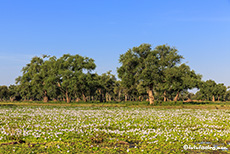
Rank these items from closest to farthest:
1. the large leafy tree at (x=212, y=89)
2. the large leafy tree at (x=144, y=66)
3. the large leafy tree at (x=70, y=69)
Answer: the large leafy tree at (x=144, y=66) < the large leafy tree at (x=70, y=69) < the large leafy tree at (x=212, y=89)

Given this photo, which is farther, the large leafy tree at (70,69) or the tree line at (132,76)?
the large leafy tree at (70,69)

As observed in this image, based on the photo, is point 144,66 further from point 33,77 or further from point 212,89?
point 212,89

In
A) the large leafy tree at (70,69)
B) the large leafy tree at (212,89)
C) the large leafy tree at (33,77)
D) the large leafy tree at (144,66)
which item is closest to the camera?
the large leafy tree at (144,66)

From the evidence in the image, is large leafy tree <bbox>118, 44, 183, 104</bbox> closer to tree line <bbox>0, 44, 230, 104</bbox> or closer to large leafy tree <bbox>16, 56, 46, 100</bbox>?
tree line <bbox>0, 44, 230, 104</bbox>

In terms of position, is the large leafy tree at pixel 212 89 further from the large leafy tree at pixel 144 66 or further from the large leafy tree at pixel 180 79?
the large leafy tree at pixel 144 66

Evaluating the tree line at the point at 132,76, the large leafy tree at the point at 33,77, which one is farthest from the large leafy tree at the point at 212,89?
the large leafy tree at the point at 33,77

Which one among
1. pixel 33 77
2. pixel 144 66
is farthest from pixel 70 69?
pixel 144 66

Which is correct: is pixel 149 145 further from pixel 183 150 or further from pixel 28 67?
pixel 28 67

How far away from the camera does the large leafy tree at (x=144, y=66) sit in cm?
6500

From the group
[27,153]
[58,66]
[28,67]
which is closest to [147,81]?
[58,66]

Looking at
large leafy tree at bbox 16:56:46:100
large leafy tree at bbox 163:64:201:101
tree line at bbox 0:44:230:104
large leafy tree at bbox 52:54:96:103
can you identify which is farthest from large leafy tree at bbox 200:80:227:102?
large leafy tree at bbox 16:56:46:100

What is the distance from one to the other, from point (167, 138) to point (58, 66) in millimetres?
85190

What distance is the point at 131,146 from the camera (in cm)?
1260

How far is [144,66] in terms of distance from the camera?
221ft
